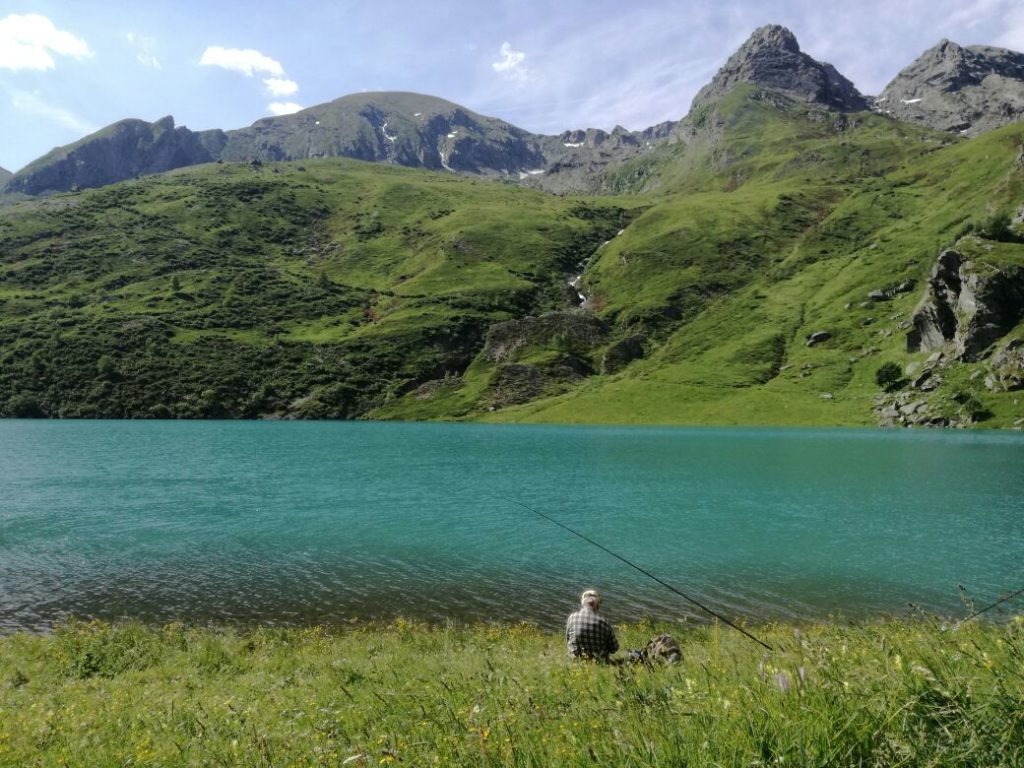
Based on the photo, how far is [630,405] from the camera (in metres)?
171

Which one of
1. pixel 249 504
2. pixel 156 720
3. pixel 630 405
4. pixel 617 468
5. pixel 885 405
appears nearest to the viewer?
pixel 156 720

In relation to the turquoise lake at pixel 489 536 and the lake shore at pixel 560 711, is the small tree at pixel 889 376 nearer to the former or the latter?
the turquoise lake at pixel 489 536

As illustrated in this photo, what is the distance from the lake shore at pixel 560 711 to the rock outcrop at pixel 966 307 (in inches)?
6642

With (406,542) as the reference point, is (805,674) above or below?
above

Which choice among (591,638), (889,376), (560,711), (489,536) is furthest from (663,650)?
(889,376)

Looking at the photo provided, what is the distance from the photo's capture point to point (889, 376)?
5984 inches

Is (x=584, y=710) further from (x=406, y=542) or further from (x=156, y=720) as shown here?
(x=406, y=542)

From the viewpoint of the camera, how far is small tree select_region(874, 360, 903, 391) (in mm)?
150375

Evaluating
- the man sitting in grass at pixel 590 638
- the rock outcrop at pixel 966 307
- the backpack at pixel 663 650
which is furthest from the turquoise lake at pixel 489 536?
the rock outcrop at pixel 966 307

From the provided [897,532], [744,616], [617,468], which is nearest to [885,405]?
[617,468]

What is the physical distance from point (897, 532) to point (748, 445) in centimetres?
6296

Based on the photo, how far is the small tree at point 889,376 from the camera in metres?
150

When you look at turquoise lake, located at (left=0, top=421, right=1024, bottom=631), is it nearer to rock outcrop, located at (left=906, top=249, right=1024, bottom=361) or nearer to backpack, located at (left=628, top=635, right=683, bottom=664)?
backpack, located at (left=628, top=635, right=683, bottom=664)

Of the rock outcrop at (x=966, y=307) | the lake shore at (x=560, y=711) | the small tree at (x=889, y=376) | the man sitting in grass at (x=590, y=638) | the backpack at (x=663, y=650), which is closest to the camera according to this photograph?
the lake shore at (x=560, y=711)
